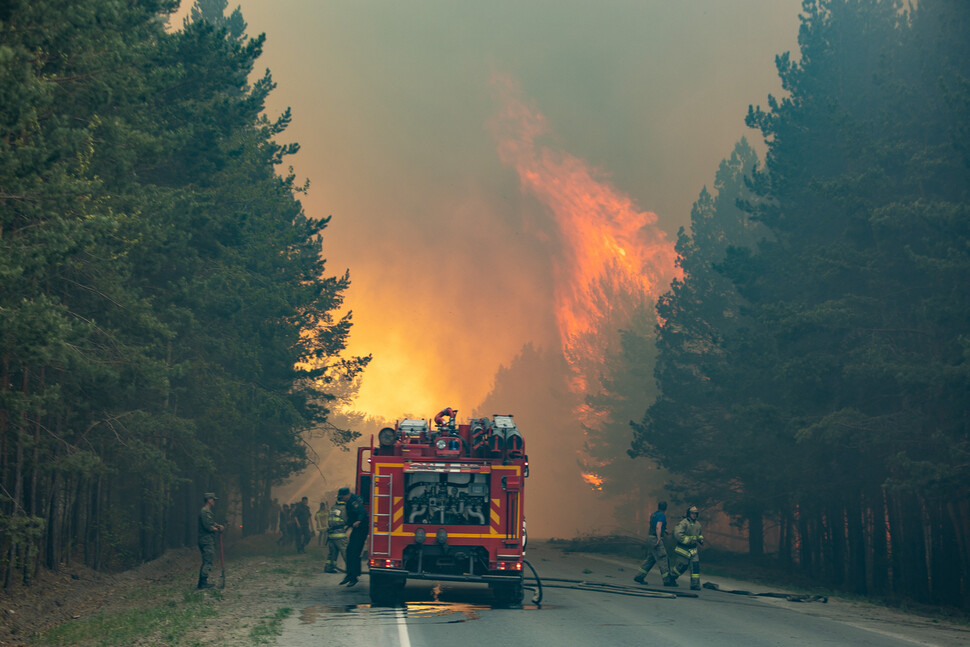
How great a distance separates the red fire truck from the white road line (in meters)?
0.86

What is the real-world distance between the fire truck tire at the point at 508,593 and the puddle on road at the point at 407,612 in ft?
0.52

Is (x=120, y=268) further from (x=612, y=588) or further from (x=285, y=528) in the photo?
(x=285, y=528)

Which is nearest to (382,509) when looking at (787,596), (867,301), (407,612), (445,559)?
(445,559)

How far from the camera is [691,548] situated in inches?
840

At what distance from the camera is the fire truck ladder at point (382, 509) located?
1622 cm

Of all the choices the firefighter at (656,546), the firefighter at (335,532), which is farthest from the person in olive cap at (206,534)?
the firefighter at (656,546)

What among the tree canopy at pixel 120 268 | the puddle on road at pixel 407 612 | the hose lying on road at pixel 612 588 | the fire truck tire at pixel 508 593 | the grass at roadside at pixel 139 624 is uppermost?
the tree canopy at pixel 120 268

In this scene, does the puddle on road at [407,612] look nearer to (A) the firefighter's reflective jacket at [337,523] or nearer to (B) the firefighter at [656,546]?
(B) the firefighter at [656,546]

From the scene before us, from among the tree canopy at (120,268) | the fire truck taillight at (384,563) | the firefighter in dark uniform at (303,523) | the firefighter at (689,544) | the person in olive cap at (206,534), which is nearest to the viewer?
the tree canopy at (120,268)

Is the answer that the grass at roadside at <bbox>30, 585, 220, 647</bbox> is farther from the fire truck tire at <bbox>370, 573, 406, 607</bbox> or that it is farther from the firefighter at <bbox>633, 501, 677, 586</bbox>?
the firefighter at <bbox>633, 501, 677, 586</bbox>

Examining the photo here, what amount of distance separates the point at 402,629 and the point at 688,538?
9.80 meters

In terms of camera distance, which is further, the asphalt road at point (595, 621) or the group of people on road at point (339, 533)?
the group of people on road at point (339, 533)

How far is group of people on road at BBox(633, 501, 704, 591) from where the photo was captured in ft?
69.3

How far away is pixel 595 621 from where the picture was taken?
48.2ft
